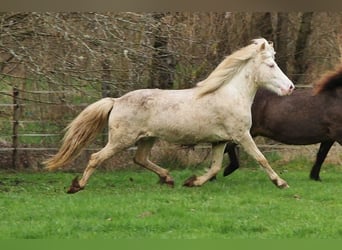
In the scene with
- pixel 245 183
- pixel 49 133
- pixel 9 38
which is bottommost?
pixel 49 133

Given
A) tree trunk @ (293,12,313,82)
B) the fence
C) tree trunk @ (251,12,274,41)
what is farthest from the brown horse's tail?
tree trunk @ (293,12,313,82)

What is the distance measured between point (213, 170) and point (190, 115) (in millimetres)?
842

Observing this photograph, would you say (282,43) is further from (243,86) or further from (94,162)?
(94,162)

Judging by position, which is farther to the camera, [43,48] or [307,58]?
[307,58]

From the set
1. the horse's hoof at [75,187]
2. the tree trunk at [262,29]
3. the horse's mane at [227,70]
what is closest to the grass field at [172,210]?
the horse's hoof at [75,187]

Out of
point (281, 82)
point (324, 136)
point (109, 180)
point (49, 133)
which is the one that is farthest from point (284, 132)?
point (49, 133)

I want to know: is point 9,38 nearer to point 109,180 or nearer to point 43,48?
point 43,48

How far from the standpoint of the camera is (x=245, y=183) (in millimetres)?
9297

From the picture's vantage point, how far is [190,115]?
845 centimetres

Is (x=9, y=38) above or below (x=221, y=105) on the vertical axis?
above

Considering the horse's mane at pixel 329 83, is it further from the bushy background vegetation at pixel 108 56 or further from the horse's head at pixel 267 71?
the horse's head at pixel 267 71

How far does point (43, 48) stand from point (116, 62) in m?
1.68

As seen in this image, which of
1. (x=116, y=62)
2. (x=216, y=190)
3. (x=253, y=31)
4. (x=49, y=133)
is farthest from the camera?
(x=253, y=31)

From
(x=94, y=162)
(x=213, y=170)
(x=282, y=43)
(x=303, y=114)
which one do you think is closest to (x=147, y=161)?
(x=94, y=162)
